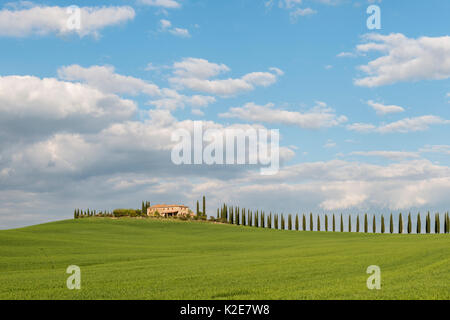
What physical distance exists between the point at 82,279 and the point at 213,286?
7206 mm

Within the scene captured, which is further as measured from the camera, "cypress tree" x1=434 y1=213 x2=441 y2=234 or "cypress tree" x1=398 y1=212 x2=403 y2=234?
"cypress tree" x1=398 y1=212 x2=403 y2=234

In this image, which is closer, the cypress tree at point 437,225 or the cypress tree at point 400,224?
the cypress tree at point 437,225

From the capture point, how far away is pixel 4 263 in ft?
106

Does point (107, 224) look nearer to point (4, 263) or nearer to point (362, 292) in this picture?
point (4, 263)

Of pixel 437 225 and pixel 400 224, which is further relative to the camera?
pixel 400 224
